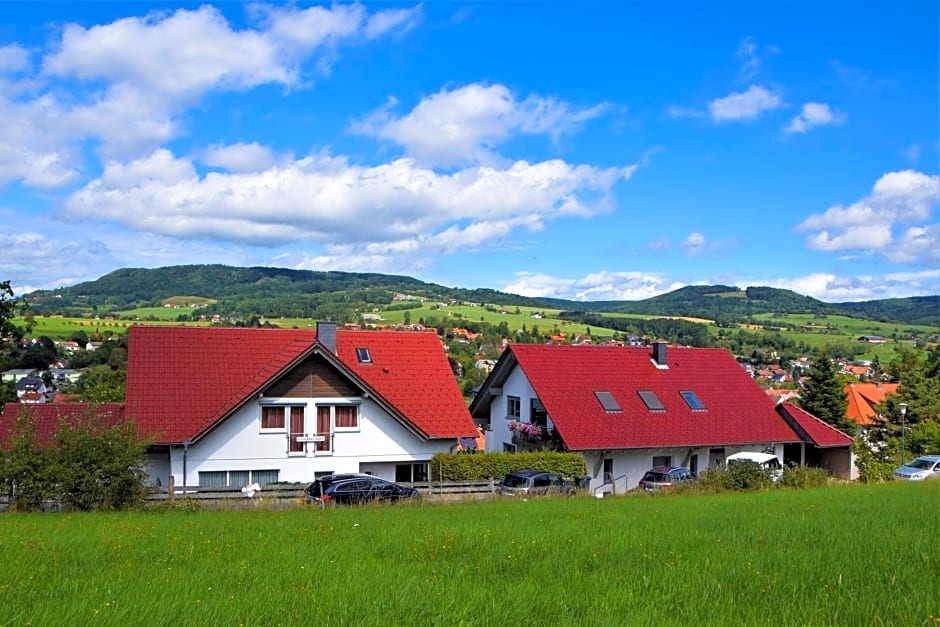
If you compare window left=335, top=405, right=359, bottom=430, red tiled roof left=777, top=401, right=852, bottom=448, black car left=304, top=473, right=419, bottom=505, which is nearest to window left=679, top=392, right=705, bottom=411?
red tiled roof left=777, top=401, right=852, bottom=448

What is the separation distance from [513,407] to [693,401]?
30.9ft

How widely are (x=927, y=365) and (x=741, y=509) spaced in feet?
175

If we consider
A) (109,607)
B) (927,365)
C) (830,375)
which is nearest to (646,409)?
(830,375)

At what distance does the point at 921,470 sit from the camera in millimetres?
35594

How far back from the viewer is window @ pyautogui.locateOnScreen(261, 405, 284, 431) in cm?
3064

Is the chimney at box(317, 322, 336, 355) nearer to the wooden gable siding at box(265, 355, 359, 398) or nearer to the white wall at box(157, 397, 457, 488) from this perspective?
the wooden gable siding at box(265, 355, 359, 398)

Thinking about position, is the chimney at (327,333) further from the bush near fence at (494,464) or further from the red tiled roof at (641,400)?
the red tiled roof at (641,400)

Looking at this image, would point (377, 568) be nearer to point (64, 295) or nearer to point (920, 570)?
point (920, 570)

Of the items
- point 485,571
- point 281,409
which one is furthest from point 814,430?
point 485,571

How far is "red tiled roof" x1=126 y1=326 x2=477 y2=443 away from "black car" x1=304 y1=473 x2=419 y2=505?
24.0 feet

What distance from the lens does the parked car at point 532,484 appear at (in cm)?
2625

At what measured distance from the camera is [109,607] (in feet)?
23.7

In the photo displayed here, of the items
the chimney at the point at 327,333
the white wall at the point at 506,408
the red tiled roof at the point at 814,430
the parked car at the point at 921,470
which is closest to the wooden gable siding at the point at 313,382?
the chimney at the point at 327,333

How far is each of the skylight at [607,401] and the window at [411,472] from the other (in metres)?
9.62
